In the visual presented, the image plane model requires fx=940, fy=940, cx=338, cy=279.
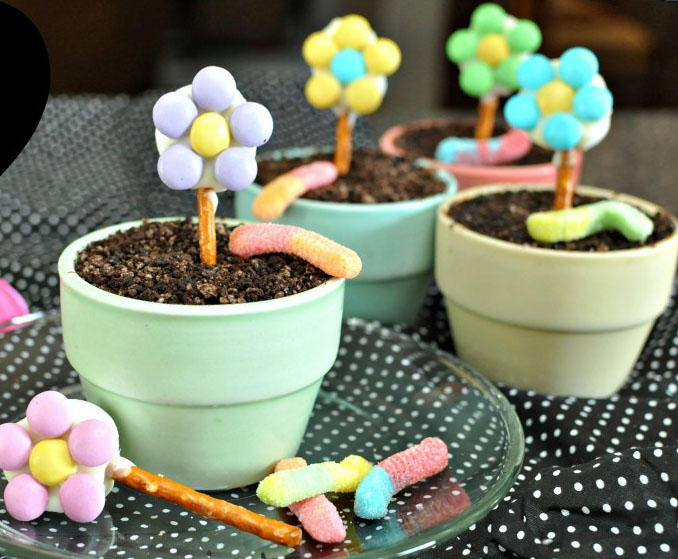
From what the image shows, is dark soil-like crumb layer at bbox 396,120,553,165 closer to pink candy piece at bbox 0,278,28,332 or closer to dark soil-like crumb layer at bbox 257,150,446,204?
dark soil-like crumb layer at bbox 257,150,446,204

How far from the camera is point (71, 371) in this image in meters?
0.83

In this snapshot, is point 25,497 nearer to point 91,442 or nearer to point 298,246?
point 91,442

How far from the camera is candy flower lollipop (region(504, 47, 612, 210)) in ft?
2.61

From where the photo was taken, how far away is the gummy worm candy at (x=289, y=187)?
864mm

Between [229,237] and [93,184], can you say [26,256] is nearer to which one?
[93,184]

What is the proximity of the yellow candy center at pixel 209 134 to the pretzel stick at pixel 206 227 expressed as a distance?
0.04m

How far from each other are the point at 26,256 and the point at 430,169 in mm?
435

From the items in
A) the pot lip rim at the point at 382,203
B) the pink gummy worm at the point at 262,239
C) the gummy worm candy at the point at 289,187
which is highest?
the pink gummy worm at the point at 262,239

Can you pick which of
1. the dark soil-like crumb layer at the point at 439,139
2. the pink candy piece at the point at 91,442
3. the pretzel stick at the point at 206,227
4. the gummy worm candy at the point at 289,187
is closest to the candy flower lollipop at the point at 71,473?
the pink candy piece at the point at 91,442

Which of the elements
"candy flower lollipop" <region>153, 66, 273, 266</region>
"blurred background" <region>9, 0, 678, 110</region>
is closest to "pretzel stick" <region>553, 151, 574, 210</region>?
"candy flower lollipop" <region>153, 66, 273, 266</region>

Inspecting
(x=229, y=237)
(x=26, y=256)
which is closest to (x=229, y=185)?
(x=229, y=237)

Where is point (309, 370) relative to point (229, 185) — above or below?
below

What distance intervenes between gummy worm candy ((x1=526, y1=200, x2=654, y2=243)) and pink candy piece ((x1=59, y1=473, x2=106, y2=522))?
0.42 m

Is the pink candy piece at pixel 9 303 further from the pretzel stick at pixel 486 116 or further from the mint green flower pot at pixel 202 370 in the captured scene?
the pretzel stick at pixel 486 116
